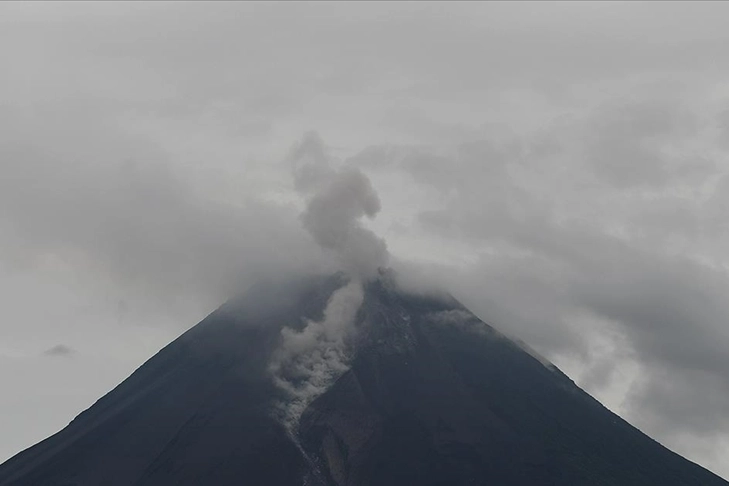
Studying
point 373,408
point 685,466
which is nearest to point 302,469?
point 373,408

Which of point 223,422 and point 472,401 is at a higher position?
point 472,401

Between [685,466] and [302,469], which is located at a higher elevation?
[685,466]

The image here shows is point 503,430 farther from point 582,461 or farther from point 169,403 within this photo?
point 169,403

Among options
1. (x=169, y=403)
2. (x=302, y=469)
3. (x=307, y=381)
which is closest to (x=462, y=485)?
(x=302, y=469)

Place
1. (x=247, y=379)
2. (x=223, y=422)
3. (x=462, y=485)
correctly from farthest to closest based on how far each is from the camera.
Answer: (x=247, y=379) → (x=223, y=422) → (x=462, y=485)

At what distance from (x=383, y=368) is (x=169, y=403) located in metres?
33.8

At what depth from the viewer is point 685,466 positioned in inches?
7653

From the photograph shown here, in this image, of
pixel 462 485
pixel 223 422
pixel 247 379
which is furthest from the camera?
pixel 247 379

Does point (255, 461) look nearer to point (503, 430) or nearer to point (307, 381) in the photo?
point (307, 381)

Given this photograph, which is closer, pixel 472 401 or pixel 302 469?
pixel 302 469

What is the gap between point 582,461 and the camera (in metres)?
183

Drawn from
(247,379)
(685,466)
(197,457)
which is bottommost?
(197,457)

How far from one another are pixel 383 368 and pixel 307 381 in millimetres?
13260

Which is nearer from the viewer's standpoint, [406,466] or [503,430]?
[406,466]
